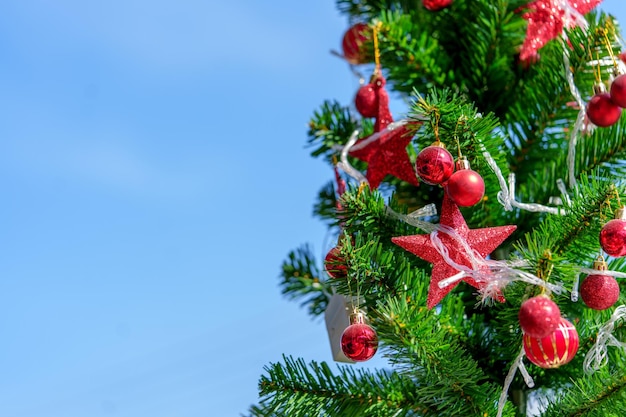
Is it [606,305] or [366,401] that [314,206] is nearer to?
[366,401]

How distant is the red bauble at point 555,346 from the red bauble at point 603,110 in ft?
1.16

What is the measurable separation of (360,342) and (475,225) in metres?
0.29

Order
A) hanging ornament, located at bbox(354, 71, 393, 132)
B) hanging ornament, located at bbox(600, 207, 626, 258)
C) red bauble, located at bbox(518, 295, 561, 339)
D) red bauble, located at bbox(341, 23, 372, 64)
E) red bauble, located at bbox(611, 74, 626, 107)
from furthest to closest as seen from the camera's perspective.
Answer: red bauble, located at bbox(341, 23, 372, 64) → hanging ornament, located at bbox(354, 71, 393, 132) → red bauble, located at bbox(611, 74, 626, 107) → hanging ornament, located at bbox(600, 207, 626, 258) → red bauble, located at bbox(518, 295, 561, 339)

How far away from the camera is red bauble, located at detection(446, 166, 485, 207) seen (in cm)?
90

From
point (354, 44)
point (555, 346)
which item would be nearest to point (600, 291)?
point (555, 346)

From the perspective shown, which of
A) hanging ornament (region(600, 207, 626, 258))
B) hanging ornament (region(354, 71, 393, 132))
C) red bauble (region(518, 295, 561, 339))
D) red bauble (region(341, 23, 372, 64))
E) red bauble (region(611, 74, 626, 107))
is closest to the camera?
red bauble (region(518, 295, 561, 339))

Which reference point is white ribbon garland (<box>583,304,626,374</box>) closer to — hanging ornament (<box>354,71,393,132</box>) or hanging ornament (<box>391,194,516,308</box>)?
hanging ornament (<box>391,194,516,308</box>)

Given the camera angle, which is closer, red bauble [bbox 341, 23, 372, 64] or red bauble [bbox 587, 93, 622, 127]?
red bauble [bbox 587, 93, 622, 127]

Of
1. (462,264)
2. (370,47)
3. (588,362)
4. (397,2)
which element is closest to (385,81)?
(370,47)

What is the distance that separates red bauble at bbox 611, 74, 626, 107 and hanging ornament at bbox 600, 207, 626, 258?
0.20 meters

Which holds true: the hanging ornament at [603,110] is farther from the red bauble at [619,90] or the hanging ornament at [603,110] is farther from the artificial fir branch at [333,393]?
the artificial fir branch at [333,393]

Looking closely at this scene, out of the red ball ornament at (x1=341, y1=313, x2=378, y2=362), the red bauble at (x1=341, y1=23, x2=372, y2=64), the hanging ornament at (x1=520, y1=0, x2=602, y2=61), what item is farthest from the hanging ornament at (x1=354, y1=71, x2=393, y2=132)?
the red ball ornament at (x1=341, y1=313, x2=378, y2=362)

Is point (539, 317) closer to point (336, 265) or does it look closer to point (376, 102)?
point (336, 265)

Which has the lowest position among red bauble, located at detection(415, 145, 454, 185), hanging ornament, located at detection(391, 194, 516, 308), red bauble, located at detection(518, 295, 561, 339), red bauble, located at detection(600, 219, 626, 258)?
red bauble, located at detection(518, 295, 561, 339)
